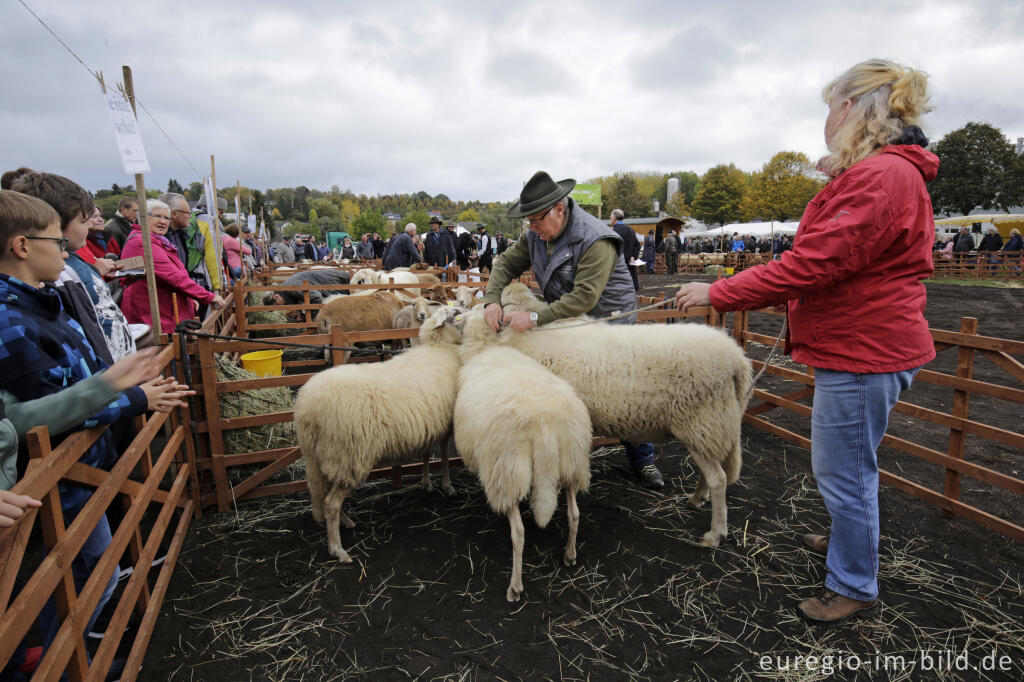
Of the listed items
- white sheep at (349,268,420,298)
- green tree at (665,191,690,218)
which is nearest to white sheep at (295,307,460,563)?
white sheep at (349,268,420,298)

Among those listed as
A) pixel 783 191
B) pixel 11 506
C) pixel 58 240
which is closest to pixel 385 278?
pixel 58 240

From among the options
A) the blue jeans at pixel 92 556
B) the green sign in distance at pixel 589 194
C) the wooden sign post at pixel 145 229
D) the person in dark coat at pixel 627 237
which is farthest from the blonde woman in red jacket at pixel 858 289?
the green sign in distance at pixel 589 194

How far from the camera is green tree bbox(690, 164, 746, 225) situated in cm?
5656

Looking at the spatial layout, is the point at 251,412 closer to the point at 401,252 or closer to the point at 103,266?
the point at 103,266

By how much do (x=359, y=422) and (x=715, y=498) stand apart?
2.31 meters

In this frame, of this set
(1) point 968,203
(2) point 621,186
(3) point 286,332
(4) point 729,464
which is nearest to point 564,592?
(4) point 729,464

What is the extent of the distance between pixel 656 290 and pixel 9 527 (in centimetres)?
1853

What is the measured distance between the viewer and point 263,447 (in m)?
4.24

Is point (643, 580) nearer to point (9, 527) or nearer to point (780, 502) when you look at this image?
point (780, 502)

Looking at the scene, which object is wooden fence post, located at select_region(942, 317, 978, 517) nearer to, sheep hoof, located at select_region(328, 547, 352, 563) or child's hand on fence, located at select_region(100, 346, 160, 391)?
sheep hoof, located at select_region(328, 547, 352, 563)

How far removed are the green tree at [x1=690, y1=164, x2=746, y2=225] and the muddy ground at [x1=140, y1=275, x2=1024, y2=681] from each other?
58.3 meters

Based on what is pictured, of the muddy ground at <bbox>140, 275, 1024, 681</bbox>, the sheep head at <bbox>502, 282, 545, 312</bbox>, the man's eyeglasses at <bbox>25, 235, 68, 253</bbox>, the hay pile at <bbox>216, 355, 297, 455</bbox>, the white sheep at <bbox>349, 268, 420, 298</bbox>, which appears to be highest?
the man's eyeglasses at <bbox>25, 235, 68, 253</bbox>

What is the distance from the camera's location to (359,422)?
3033 mm

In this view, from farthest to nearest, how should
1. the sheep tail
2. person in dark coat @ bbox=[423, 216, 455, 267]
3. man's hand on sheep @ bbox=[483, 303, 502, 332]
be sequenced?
person in dark coat @ bbox=[423, 216, 455, 267], man's hand on sheep @ bbox=[483, 303, 502, 332], the sheep tail
